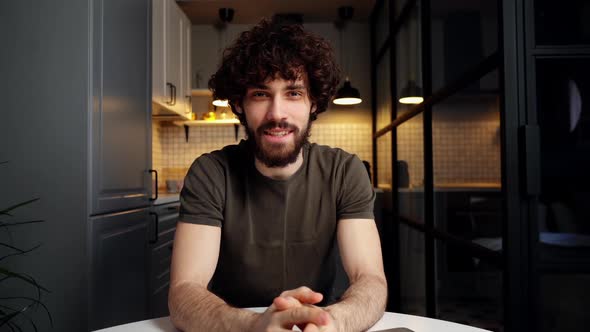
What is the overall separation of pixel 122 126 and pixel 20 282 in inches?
31.4

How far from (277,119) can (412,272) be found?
1874 mm

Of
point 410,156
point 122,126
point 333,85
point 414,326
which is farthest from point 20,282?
point 410,156

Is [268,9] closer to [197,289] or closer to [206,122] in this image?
[206,122]

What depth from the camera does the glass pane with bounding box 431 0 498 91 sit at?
1.49m

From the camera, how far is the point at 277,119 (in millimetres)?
1303

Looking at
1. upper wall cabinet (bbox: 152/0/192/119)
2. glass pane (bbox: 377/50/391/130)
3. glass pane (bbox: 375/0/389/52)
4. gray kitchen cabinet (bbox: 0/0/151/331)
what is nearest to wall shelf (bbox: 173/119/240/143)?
upper wall cabinet (bbox: 152/0/192/119)

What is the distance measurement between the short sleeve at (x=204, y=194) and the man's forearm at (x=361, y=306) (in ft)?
1.46

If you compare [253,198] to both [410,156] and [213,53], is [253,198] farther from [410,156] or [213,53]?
[213,53]

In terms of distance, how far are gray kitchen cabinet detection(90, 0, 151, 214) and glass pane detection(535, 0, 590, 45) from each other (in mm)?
1670

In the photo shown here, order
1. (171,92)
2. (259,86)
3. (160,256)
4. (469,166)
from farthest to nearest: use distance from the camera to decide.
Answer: (171,92) → (160,256) → (469,166) → (259,86)

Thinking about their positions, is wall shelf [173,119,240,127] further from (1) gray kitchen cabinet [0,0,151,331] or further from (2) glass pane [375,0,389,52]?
(1) gray kitchen cabinet [0,0,151,331]

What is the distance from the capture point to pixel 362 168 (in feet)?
4.67

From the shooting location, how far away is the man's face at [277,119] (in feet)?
4.30

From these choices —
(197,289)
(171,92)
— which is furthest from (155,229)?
(197,289)
